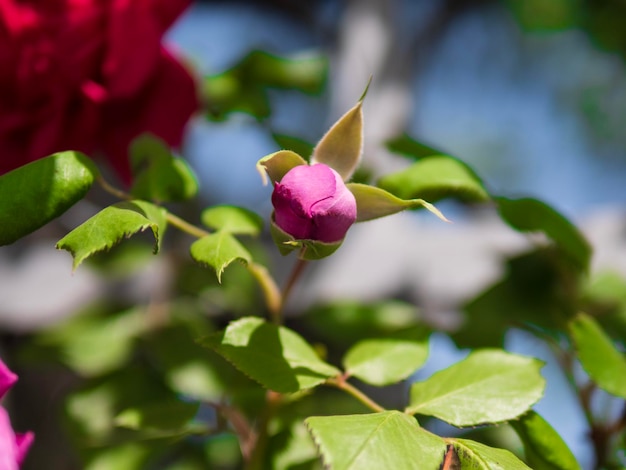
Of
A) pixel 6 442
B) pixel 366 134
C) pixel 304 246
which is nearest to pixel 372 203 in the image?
pixel 304 246

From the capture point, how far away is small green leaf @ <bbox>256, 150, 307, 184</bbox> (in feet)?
0.73

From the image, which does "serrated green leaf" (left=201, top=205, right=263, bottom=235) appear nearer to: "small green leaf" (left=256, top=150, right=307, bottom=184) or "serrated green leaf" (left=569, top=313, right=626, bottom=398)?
"small green leaf" (left=256, top=150, right=307, bottom=184)

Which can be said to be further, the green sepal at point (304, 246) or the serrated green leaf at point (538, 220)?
the serrated green leaf at point (538, 220)

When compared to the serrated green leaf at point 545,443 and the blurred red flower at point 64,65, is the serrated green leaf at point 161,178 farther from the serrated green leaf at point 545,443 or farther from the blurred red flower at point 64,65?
the serrated green leaf at point 545,443

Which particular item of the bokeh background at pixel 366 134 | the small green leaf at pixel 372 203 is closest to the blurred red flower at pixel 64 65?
the bokeh background at pixel 366 134

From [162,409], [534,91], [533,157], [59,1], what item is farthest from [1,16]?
[533,157]

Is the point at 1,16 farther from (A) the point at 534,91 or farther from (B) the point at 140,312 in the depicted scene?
(A) the point at 534,91

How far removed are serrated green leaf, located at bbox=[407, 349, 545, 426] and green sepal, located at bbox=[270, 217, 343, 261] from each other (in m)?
0.08

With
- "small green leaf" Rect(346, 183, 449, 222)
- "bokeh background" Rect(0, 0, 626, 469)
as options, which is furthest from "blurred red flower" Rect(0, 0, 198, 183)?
"small green leaf" Rect(346, 183, 449, 222)

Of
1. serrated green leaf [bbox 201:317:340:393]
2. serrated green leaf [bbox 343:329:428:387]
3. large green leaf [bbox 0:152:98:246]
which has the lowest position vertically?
serrated green leaf [bbox 343:329:428:387]

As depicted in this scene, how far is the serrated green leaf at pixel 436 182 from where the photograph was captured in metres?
0.29

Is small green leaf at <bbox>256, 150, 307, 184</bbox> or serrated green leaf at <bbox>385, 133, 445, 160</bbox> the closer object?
small green leaf at <bbox>256, 150, 307, 184</bbox>

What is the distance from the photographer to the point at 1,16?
0.35 m

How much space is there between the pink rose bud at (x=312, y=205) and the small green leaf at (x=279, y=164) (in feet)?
0.04
